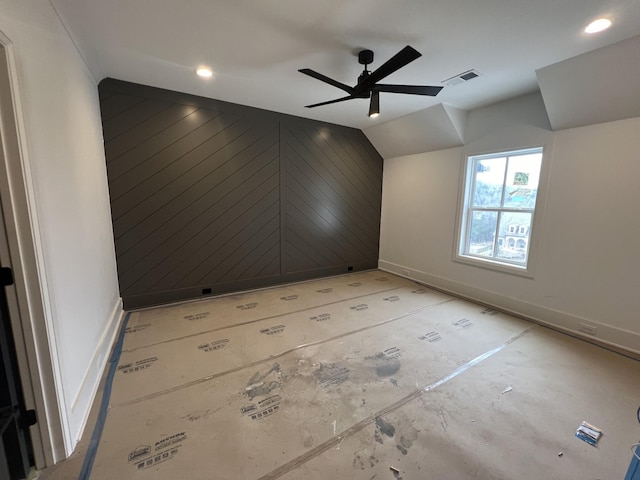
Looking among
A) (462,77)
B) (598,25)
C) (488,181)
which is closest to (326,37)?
(462,77)

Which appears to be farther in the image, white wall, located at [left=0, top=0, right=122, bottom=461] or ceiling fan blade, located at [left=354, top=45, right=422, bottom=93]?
ceiling fan blade, located at [left=354, top=45, right=422, bottom=93]

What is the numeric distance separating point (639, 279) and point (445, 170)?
244cm

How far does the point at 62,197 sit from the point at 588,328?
4744 mm

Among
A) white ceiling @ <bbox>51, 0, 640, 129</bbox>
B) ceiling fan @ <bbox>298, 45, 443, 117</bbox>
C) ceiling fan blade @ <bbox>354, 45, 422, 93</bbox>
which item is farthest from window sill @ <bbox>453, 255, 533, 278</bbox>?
ceiling fan blade @ <bbox>354, 45, 422, 93</bbox>

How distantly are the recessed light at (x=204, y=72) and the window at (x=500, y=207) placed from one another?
353 cm

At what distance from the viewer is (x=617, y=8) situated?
5.57 ft

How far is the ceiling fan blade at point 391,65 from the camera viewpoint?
5.65 ft

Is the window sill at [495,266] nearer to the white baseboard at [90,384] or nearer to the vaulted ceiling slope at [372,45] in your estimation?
the vaulted ceiling slope at [372,45]

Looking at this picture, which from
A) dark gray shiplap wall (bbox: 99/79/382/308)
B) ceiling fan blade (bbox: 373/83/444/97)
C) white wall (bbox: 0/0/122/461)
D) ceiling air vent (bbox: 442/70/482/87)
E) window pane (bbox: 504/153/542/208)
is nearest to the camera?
white wall (bbox: 0/0/122/461)

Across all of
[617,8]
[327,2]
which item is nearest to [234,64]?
[327,2]

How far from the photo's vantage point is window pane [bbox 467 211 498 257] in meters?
3.70

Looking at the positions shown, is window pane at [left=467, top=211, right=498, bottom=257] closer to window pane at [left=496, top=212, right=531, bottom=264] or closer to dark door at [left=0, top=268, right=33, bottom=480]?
window pane at [left=496, top=212, right=531, bottom=264]

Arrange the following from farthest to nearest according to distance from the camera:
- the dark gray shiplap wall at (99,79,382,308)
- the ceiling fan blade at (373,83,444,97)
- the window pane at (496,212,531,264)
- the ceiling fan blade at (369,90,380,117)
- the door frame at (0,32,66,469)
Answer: the window pane at (496,212,531,264), the dark gray shiplap wall at (99,79,382,308), the ceiling fan blade at (369,90,380,117), the ceiling fan blade at (373,83,444,97), the door frame at (0,32,66,469)

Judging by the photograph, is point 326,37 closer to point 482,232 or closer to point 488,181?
point 488,181
